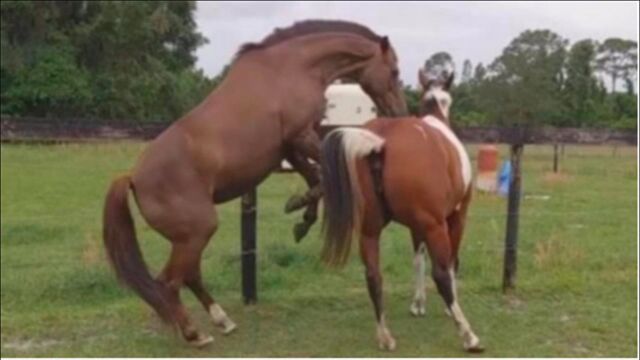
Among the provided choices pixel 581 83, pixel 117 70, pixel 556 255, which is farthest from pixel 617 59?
pixel 556 255

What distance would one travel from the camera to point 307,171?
149 inches

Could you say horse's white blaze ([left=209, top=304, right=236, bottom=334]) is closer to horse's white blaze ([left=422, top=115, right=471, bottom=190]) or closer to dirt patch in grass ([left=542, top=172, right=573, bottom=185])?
horse's white blaze ([left=422, top=115, right=471, bottom=190])

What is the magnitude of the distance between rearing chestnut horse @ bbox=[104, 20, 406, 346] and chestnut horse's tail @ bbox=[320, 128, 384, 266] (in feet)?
0.58

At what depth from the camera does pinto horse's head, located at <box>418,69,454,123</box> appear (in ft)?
14.6

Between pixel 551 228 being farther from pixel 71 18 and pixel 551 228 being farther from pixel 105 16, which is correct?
pixel 71 18

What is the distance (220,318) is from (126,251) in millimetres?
800

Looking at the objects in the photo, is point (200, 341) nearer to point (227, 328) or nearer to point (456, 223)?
point (227, 328)

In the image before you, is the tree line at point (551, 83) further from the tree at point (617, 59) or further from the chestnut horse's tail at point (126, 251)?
the chestnut horse's tail at point (126, 251)

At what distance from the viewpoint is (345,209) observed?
3869 mm

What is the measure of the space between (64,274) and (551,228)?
5289 millimetres

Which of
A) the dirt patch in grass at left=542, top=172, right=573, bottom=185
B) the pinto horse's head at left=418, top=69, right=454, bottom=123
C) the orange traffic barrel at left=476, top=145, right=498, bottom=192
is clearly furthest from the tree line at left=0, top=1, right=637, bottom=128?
the pinto horse's head at left=418, top=69, right=454, bottom=123

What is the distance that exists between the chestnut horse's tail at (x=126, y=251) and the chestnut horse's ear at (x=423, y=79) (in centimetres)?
163

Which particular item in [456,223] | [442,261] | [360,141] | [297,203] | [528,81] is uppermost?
[528,81]

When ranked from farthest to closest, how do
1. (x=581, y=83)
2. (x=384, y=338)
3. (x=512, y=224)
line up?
(x=581, y=83) < (x=512, y=224) < (x=384, y=338)
